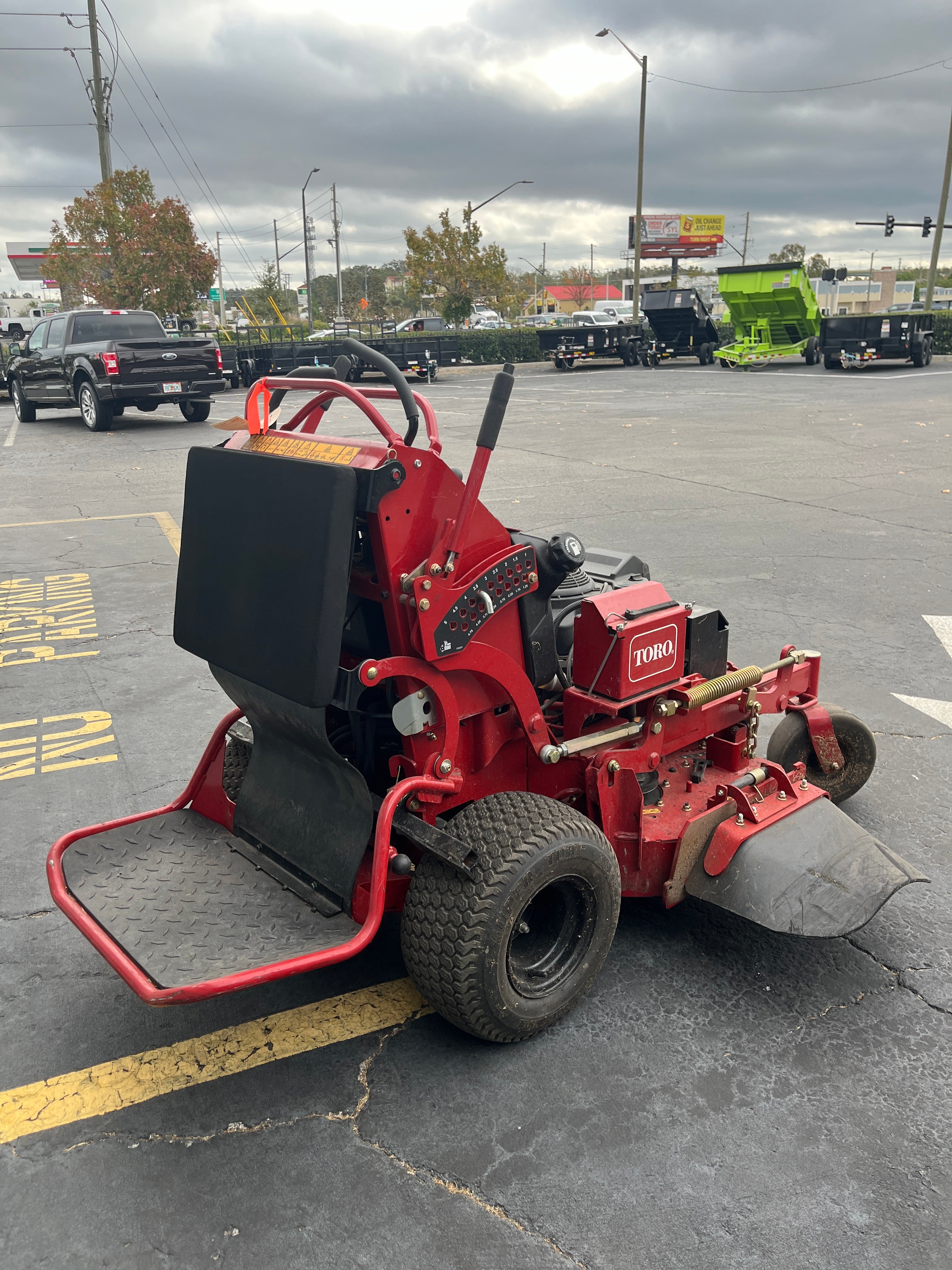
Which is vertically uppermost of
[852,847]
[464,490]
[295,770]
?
[464,490]

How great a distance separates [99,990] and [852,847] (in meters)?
2.42

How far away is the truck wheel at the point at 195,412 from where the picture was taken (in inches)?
733

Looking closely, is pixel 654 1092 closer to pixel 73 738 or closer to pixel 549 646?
pixel 549 646

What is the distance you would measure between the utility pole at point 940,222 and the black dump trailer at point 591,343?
427 inches

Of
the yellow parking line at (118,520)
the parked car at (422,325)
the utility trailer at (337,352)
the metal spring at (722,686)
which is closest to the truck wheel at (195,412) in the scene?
the utility trailer at (337,352)

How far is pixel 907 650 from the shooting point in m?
5.80

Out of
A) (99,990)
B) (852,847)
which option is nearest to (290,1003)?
(99,990)

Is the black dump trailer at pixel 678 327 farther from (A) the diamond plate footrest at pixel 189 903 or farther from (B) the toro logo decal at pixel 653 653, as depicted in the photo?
(A) the diamond plate footrest at pixel 189 903

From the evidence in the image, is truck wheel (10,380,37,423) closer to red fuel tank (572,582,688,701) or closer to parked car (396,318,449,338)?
red fuel tank (572,582,688,701)

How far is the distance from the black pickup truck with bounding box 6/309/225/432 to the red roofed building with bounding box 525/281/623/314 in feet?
298

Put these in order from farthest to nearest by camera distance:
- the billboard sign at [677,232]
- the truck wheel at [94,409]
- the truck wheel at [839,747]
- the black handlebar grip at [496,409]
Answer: the billboard sign at [677,232]
the truck wheel at [94,409]
the truck wheel at [839,747]
the black handlebar grip at [496,409]

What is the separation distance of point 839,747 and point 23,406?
19.0 meters

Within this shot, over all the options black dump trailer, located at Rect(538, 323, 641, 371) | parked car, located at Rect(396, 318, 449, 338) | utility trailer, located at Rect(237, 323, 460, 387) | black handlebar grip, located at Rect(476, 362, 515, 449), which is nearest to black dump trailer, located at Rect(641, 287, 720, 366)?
black dump trailer, located at Rect(538, 323, 641, 371)

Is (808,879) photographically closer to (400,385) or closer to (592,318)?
(400,385)
